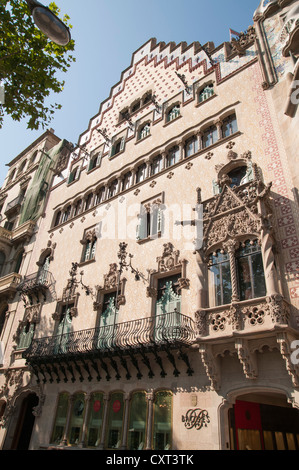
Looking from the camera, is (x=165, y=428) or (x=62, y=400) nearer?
(x=165, y=428)

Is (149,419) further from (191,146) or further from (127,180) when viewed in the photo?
(127,180)

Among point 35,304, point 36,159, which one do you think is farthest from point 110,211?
point 36,159

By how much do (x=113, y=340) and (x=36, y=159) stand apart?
2356cm

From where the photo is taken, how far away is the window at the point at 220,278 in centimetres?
1051

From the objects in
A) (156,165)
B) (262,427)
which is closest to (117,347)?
(262,427)

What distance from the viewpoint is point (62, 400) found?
569 inches

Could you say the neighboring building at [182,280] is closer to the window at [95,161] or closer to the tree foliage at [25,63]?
the window at [95,161]

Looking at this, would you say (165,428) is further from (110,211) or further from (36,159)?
(36,159)

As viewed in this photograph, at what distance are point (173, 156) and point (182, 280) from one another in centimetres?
735

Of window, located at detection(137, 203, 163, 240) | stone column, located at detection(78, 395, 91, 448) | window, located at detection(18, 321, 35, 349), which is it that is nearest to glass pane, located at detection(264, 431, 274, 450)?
stone column, located at detection(78, 395, 91, 448)

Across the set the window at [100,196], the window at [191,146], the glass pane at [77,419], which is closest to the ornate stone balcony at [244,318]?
the glass pane at [77,419]

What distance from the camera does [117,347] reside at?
11.9m
